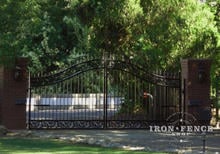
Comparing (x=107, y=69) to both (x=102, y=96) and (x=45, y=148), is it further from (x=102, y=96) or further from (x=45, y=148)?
(x=45, y=148)

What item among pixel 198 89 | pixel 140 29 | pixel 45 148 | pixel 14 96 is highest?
pixel 140 29

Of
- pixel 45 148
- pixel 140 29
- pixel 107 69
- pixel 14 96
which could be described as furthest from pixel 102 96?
pixel 45 148

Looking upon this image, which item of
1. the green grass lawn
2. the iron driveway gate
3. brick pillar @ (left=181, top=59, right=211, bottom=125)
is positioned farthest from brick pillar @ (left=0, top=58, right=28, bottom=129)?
brick pillar @ (left=181, top=59, right=211, bottom=125)

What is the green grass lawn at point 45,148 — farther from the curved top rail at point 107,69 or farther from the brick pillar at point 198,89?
the brick pillar at point 198,89

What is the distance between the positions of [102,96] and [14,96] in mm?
3248

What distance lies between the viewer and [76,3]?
24.2m

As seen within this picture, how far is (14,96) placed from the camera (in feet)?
57.1

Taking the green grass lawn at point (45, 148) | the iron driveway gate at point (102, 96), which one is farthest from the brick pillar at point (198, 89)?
the green grass lawn at point (45, 148)

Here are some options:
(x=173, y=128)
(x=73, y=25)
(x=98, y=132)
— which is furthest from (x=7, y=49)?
(x=73, y=25)

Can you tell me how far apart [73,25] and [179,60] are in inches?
246

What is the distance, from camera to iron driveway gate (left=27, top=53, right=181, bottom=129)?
60.1 feet

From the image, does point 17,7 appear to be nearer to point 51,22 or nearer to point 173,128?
point 173,128

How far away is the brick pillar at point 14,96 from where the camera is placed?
17.3m

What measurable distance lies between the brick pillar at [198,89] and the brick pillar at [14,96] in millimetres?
5401
